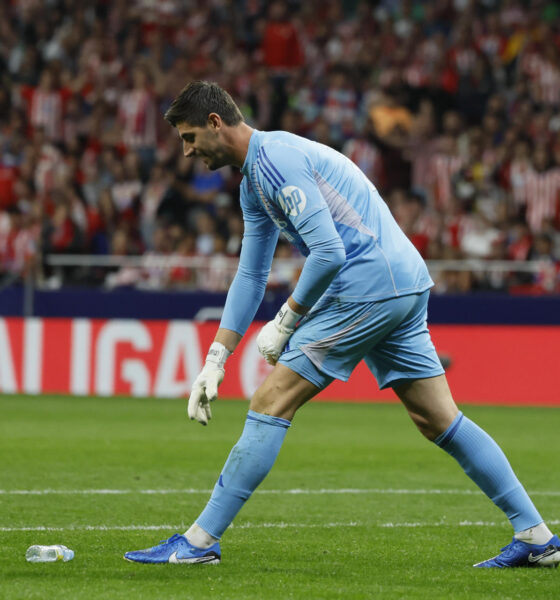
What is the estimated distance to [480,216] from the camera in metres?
17.8

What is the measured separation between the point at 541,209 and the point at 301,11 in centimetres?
615

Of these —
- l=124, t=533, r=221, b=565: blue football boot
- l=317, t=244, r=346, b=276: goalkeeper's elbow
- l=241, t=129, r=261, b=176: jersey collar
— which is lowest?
l=124, t=533, r=221, b=565: blue football boot

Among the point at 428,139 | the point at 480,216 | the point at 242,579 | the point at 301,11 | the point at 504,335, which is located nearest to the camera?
the point at 242,579

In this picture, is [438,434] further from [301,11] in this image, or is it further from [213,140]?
[301,11]

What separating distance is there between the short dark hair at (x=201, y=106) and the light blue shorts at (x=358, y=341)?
939 millimetres

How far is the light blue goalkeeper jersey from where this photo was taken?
527 cm

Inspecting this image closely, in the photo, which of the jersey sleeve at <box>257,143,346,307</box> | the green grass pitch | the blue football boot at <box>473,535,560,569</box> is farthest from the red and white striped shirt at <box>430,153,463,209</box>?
the jersey sleeve at <box>257,143,346,307</box>

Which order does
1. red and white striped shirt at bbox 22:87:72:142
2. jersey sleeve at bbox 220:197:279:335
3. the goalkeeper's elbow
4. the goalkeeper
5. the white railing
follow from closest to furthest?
1. the goalkeeper's elbow
2. the goalkeeper
3. jersey sleeve at bbox 220:197:279:335
4. the white railing
5. red and white striped shirt at bbox 22:87:72:142

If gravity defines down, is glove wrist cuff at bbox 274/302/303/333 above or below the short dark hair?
below

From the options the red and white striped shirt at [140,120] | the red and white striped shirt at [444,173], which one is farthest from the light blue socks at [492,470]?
the red and white striped shirt at [140,120]

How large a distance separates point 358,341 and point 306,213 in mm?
642

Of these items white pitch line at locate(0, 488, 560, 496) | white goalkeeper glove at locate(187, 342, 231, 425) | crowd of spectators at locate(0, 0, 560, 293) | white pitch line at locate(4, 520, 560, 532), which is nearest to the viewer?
white goalkeeper glove at locate(187, 342, 231, 425)

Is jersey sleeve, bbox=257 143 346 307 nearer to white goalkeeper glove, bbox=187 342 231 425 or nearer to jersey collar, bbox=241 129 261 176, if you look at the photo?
jersey collar, bbox=241 129 261 176

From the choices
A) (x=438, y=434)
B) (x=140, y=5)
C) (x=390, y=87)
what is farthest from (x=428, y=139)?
(x=438, y=434)
